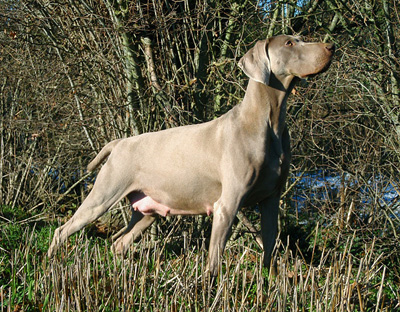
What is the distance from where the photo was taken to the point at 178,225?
5.82m

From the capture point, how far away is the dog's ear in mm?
4230

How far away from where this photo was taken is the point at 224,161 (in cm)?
431

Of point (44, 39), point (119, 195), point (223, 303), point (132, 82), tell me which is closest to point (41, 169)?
point (44, 39)

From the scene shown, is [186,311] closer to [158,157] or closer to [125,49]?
[158,157]

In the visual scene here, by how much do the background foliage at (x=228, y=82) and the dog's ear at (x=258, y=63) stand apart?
94 cm

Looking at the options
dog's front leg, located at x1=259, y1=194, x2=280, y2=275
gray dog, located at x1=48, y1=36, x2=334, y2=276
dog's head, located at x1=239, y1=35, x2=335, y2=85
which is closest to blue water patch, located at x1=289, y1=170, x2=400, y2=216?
dog's front leg, located at x1=259, y1=194, x2=280, y2=275

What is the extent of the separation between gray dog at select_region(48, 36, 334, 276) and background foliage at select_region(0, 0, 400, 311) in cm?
85

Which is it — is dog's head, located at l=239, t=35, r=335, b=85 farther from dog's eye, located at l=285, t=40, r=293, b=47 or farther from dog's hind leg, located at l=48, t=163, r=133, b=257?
dog's hind leg, located at l=48, t=163, r=133, b=257

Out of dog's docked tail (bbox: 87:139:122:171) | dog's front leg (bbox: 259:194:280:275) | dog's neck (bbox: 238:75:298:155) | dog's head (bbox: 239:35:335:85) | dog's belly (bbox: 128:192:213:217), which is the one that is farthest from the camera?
dog's docked tail (bbox: 87:139:122:171)

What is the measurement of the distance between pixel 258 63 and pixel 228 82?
145 cm

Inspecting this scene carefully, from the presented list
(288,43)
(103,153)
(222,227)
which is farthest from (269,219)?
(103,153)

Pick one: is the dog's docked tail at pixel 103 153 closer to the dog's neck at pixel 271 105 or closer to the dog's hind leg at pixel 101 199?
the dog's hind leg at pixel 101 199

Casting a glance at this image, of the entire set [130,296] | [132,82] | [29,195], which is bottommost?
[29,195]

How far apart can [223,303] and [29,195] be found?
525cm
